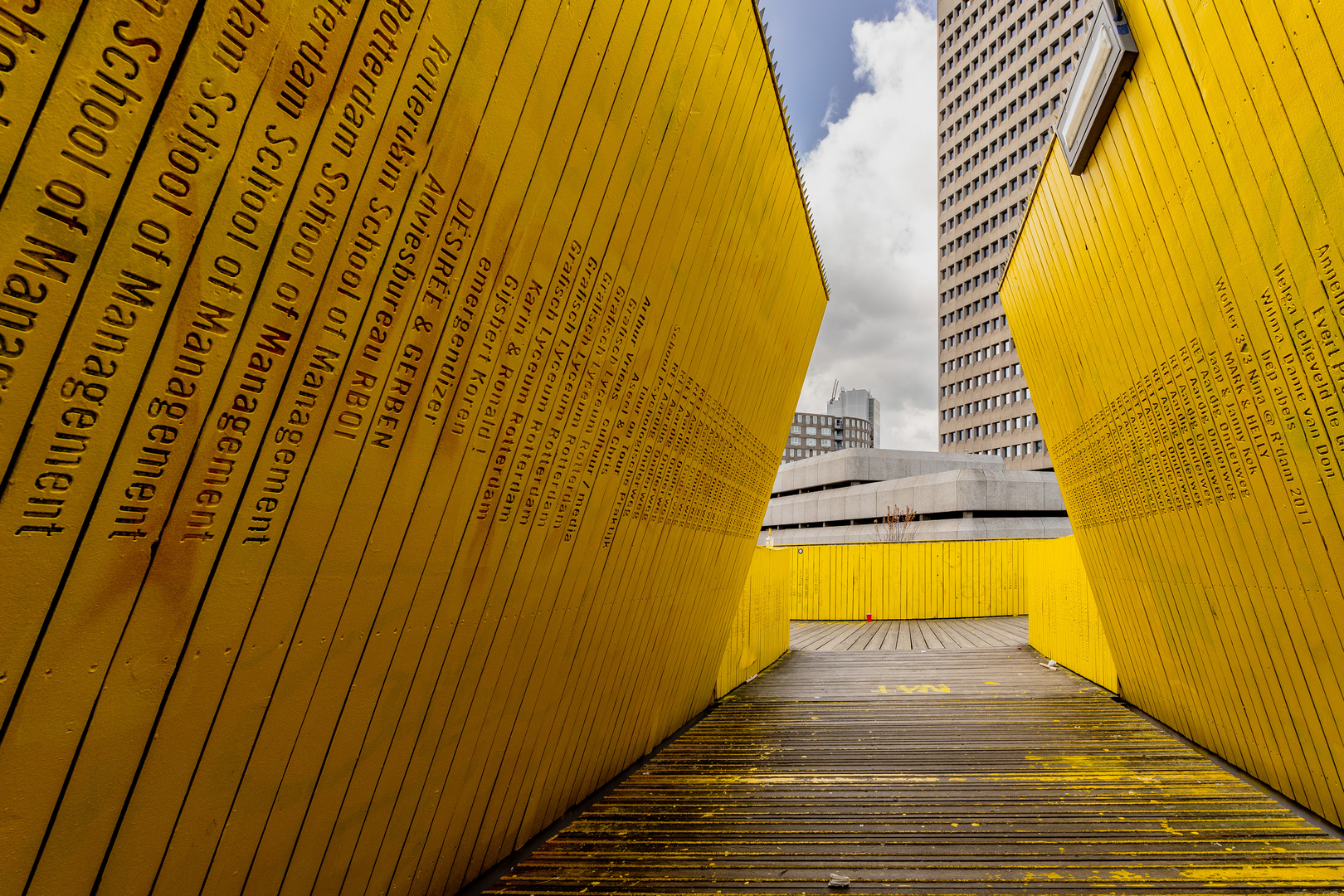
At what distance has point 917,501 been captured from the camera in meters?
26.9

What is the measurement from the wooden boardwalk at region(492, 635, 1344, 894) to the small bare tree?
61.0 ft

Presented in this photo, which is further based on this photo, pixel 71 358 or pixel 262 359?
pixel 262 359

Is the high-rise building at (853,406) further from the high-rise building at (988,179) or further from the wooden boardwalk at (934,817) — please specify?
the wooden boardwalk at (934,817)

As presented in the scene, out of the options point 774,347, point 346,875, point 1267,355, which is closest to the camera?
point 346,875

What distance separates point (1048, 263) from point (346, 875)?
673 centimetres

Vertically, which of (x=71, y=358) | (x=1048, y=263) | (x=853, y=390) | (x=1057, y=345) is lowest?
(x=71, y=358)

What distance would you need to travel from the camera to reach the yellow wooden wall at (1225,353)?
287cm

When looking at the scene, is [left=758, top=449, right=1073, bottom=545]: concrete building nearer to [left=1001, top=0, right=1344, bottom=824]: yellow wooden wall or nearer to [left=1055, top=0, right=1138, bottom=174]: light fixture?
[left=1001, top=0, right=1344, bottom=824]: yellow wooden wall

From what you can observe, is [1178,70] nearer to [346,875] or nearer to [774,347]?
[774,347]

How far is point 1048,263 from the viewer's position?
619cm

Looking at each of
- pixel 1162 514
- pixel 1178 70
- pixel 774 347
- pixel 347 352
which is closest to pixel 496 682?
pixel 347 352

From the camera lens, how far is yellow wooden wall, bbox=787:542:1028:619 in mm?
17094

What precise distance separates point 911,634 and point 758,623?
5.90 meters

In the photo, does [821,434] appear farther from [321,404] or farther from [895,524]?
[321,404]
